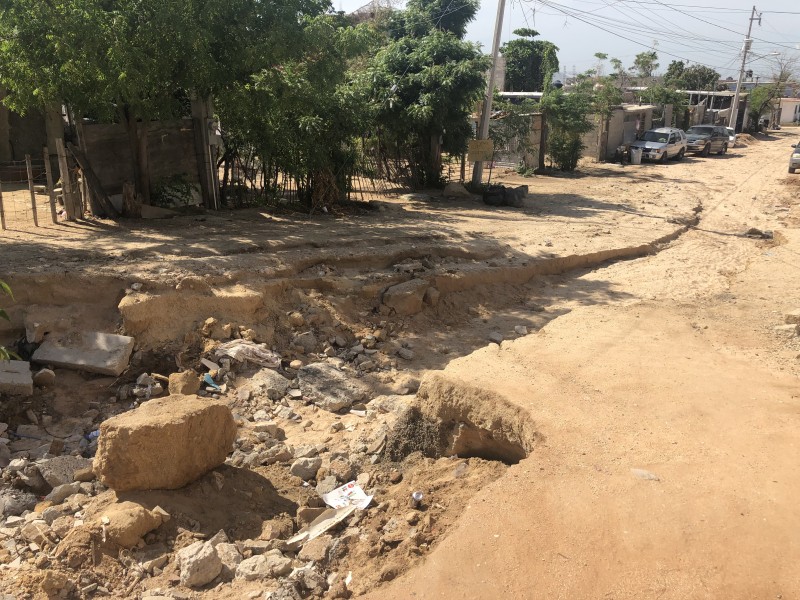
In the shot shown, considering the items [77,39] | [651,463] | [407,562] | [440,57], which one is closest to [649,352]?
[651,463]

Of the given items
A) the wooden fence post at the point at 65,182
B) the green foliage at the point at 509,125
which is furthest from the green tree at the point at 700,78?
the wooden fence post at the point at 65,182

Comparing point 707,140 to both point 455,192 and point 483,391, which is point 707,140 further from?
point 483,391

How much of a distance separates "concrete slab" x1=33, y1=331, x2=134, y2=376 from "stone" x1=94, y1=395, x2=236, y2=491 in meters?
2.32

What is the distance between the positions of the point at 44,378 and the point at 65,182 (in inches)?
190

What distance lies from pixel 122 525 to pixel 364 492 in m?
1.67

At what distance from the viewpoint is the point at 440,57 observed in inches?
682

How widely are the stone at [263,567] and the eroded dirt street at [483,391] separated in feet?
0.18

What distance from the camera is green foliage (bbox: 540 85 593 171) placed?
24453 millimetres

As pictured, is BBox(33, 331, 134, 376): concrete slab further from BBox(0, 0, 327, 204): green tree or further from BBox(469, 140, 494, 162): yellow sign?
BBox(469, 140, 494, 162): yellow sign

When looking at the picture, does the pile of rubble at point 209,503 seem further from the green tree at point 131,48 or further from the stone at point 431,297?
the green tree at point 131,48

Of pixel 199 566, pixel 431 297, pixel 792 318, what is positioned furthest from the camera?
pixel 431 297

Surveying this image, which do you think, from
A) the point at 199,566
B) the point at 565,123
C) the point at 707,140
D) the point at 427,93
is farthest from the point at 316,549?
the point at 707,140

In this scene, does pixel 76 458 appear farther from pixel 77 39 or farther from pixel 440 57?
pixel 440 57

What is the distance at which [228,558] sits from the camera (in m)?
4.55
